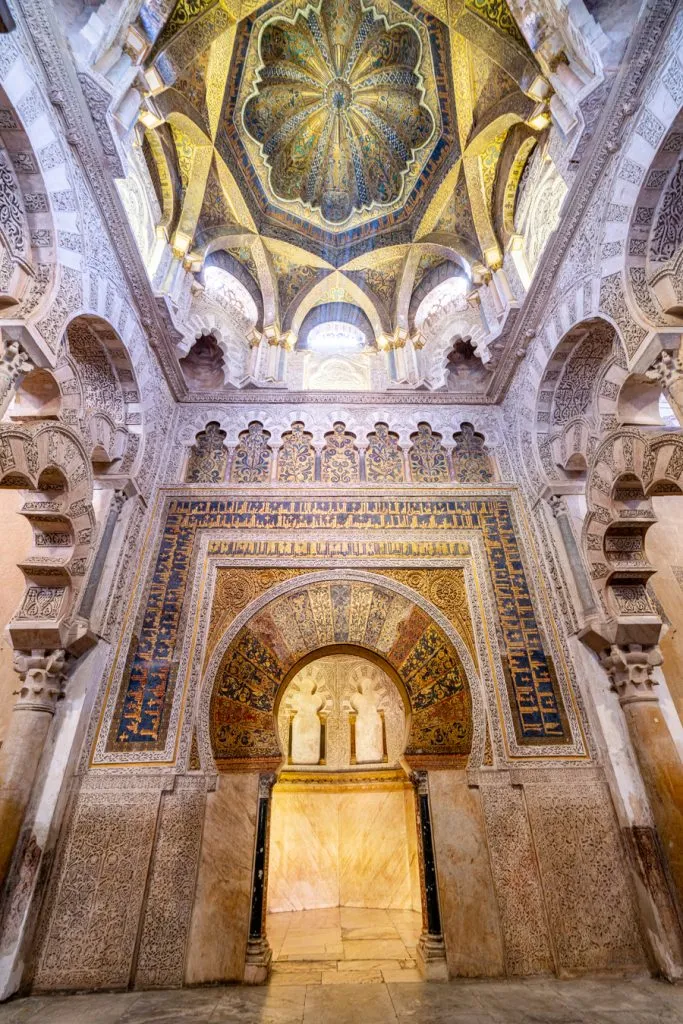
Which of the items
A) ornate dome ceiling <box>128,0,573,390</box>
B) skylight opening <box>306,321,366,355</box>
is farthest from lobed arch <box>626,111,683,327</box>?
skylight opening <box>306,321,366,355</box>

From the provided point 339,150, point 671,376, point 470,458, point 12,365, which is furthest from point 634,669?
point 339,150

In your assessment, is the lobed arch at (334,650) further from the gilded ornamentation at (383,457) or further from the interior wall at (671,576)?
the interior wall at (671,576)

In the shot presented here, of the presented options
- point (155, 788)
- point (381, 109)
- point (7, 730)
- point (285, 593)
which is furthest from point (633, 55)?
point (7, 730)

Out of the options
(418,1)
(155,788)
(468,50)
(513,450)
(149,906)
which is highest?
(418,1)

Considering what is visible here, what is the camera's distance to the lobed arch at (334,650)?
4566mm

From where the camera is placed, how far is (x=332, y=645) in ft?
16.8

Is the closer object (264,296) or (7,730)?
(7,730)

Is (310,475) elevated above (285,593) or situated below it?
above

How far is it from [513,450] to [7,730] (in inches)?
248

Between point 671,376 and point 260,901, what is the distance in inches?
212

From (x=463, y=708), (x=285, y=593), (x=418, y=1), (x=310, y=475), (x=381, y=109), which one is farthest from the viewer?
(x=381, y=109)

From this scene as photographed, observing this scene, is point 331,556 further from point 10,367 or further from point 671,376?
point 671,376

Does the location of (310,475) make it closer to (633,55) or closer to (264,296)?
(264,296)

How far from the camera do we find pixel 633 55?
3807 mm
